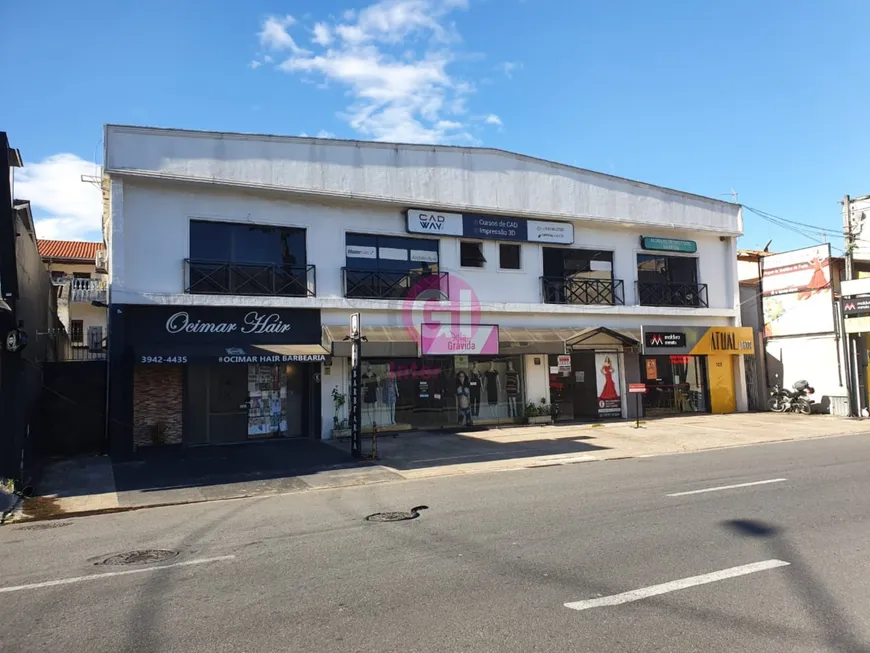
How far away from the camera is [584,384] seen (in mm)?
21875

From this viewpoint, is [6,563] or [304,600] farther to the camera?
[6,563]

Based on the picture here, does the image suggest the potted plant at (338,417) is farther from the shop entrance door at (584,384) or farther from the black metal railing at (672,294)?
the black metal railing at (672,294)

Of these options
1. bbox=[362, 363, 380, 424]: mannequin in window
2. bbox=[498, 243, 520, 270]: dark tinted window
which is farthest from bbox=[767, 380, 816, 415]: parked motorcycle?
bbox=[362, 363, 380, 424]: mannequin in window

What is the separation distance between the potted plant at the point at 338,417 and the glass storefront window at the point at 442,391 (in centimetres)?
71

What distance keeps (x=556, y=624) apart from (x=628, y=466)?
27.4 ft

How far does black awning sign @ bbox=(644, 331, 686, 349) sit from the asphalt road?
1224 centimetres

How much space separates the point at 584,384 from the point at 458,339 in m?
5.94

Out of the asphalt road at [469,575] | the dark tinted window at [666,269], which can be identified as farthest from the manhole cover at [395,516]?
the dark tinted window at [666,269]

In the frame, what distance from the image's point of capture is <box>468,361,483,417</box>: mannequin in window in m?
19.7

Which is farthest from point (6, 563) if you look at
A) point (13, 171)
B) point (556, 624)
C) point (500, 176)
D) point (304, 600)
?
point (500, 176)

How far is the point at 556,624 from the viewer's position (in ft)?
14.4

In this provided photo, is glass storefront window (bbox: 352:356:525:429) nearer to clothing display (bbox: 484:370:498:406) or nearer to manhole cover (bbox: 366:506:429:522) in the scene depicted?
clothing display (bbox: 484:370:498:406)

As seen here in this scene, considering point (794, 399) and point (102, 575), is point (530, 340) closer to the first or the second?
point (794, 399)

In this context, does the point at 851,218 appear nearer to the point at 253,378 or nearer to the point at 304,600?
the point at 253,378
